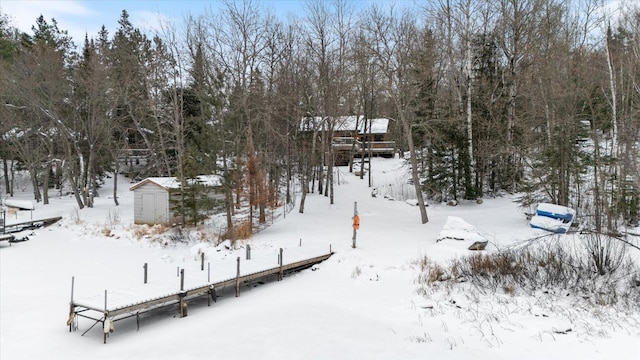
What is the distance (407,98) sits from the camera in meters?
20.5

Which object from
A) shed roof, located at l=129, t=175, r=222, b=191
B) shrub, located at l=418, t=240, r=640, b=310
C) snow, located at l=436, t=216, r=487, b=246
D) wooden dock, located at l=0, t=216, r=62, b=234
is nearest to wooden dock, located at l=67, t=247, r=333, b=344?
shrub, located at l=418, t=240, r=640, b=310

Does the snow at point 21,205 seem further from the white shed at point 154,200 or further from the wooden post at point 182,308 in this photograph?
the wooden post at point 182,308

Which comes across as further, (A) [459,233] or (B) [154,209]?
(B) [154,209]

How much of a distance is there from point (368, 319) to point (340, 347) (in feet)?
5.31

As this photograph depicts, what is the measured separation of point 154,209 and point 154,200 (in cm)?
48

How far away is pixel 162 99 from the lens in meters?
29.3

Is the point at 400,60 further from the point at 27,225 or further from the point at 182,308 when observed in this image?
the point at 27,225

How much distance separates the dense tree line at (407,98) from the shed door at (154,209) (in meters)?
1.71

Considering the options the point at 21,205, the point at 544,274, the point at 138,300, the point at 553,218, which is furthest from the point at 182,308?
the point at 21,205

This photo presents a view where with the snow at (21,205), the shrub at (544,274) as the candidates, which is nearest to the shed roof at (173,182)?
the snow at (21,205)

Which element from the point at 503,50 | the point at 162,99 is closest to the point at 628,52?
the point at 503,50

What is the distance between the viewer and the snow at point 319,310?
8.73 m

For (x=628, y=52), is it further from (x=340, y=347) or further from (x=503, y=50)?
(x=340, y=347)

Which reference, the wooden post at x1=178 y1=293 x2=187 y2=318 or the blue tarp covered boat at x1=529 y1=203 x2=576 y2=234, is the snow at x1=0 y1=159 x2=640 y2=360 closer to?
the wooden post at x1=178 y1=293 x2=187 y2=318
